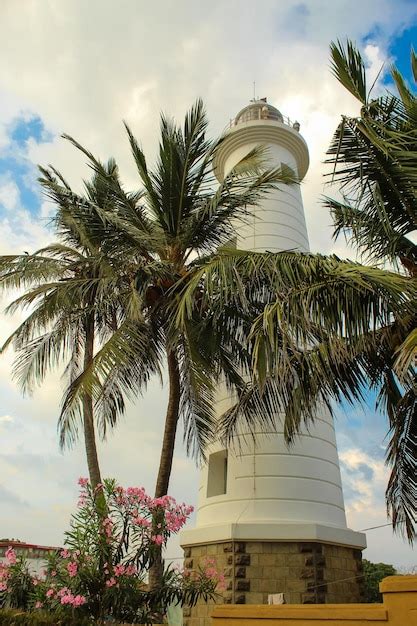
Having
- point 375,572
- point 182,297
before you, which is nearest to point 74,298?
point 182,297

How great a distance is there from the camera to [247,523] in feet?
32.0

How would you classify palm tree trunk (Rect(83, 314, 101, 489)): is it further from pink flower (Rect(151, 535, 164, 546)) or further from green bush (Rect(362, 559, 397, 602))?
green bush (Rect(362, 559, 397, 602))

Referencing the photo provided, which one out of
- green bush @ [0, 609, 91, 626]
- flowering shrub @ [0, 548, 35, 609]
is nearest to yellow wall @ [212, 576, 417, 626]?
green bush @ [0, 609, 91, 626]

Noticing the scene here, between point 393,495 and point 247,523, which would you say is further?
point 247,523

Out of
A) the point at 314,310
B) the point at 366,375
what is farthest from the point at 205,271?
the point at 366,375

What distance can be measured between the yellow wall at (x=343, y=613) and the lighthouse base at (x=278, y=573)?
231 centimetres

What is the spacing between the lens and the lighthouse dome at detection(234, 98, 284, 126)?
17.2 m

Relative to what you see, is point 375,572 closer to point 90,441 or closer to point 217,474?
point 217,474

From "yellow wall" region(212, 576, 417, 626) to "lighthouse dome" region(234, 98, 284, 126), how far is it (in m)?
14.3

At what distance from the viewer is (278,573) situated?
30.5 ft

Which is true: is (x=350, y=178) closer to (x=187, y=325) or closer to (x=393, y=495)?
(x=187, y=325)

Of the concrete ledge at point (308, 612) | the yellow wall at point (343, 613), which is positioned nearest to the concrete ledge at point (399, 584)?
the yellow wall at point (343, 613)

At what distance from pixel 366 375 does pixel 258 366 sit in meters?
2.38

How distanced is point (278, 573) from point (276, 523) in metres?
0.84
